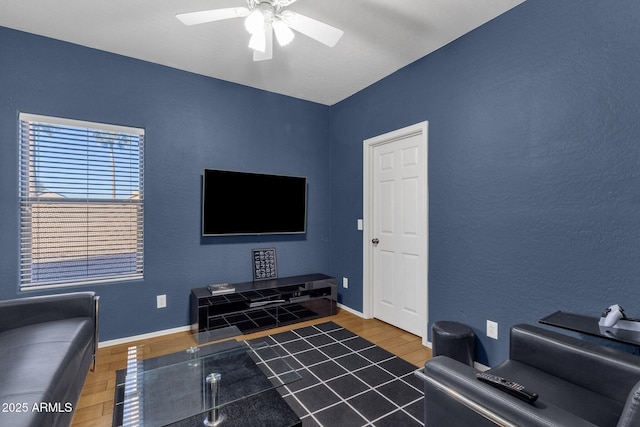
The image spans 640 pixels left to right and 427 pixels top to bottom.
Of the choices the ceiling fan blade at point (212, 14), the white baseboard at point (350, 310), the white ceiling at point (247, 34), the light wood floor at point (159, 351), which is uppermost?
the white ceiling at point (247, 34)

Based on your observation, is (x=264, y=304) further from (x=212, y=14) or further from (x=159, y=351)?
(x=212, y=14)

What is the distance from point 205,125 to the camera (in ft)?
10.9

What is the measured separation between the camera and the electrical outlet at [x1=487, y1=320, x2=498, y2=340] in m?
2.32

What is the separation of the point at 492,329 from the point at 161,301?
3.02 meters

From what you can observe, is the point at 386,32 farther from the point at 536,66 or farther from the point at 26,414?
the point at 26,414

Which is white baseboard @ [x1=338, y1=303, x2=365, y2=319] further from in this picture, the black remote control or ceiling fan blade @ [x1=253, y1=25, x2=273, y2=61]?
ceiling fan blade @ [x1=253, y1=25, x2=273, y2=61]

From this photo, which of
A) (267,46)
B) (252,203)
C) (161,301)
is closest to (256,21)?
(267,46)

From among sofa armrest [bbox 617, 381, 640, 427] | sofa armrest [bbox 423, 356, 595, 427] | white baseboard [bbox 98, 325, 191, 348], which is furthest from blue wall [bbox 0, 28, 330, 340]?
sofa armrest [bbox 617, 381, 640, 427]

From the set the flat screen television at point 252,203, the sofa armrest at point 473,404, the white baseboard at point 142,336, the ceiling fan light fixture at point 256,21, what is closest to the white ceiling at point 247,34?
the ceiling fan light fixture at point 256,21

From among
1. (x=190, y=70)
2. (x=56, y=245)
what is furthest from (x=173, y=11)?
(x=56, y=245)

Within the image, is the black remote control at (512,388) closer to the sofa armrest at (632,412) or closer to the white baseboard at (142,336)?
the sofa armrest at (632,412)

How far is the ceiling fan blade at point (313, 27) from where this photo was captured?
188 centimetres

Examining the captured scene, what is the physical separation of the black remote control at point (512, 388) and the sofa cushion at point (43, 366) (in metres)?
1.74

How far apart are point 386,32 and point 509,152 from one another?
137 cm
